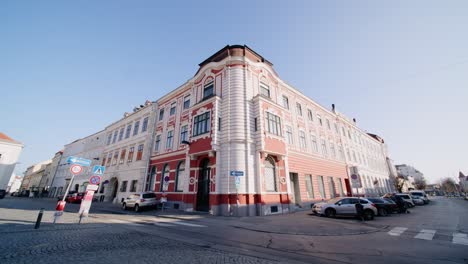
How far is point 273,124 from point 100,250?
1528cm

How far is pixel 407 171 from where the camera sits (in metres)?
109

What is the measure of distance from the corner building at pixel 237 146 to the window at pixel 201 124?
0.10 metres

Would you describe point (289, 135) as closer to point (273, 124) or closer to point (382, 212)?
point (273, 124)

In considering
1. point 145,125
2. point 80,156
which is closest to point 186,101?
point 145,125

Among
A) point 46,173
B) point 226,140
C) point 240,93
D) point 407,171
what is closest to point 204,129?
point 226,140

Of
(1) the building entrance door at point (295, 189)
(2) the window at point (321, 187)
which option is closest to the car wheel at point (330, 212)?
(1) the building entrance door at point (295, 189)

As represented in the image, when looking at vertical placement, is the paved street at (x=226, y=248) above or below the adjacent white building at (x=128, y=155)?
below

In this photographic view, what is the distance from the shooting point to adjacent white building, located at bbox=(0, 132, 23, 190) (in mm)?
38125

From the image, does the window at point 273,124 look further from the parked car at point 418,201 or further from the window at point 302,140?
the parked car at point 418,201

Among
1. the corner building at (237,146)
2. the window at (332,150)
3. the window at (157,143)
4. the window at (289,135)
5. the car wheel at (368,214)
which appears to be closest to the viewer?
the car wheel at (368,214)

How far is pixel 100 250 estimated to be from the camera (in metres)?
5.15

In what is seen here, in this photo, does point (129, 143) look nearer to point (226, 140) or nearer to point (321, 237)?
point (226, 140)

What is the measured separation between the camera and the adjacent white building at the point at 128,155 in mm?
24242

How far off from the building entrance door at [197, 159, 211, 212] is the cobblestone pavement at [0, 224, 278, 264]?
940cm
